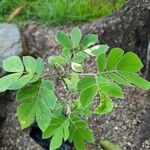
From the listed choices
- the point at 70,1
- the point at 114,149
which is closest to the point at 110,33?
the point at 70,1

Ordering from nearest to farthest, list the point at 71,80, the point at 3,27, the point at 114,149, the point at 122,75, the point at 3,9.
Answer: the point at 122,75 < the point at 71,80 < the point at 114,149 < the point at 3,27 < the point at 3,9

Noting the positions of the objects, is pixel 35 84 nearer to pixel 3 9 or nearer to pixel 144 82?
pixel 144 82

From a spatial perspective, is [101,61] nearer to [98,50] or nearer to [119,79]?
[119,79]

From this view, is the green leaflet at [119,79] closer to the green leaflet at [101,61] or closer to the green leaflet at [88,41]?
the green leaflet at [101,61]

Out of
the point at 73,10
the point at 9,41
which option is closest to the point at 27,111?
the point at 9,41

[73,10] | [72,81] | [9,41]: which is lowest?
[9,41]

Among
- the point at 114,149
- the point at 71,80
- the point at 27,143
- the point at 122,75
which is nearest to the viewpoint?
the point at 122,75

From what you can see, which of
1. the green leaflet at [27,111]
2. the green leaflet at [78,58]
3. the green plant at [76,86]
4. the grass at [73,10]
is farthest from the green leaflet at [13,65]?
the grass at [73,10]
